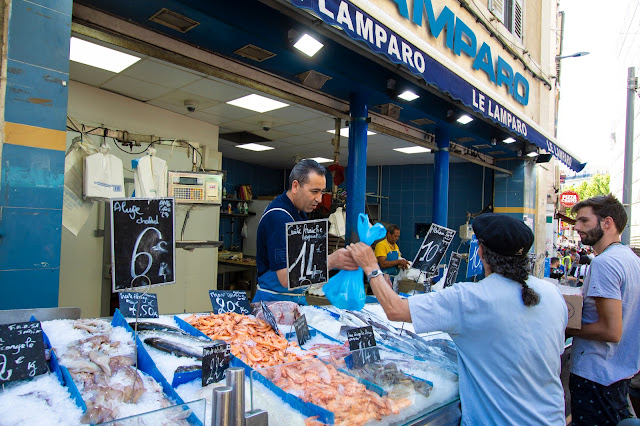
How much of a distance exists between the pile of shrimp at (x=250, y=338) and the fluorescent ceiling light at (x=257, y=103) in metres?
4.05

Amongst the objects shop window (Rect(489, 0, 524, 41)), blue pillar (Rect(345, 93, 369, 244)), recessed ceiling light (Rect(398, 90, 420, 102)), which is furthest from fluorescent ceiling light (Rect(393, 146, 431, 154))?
blue pillar (Rect(345, 93, 369, 244))

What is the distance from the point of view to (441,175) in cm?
769

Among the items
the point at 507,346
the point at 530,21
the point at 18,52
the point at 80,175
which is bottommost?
the point at 507,346

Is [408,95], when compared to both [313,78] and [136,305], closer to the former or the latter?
[313,78]

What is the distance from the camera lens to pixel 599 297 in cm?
238

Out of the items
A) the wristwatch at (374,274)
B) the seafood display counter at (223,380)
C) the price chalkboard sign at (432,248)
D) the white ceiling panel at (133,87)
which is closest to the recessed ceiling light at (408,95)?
the price chalkboard sign at (432,248)

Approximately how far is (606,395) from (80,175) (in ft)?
15.6

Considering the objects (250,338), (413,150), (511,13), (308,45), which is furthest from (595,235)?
(511,13)

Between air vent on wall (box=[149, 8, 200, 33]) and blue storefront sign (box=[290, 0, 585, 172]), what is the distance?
1.29 meters

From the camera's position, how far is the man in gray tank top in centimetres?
236

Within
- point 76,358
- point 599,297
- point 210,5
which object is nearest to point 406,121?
point 210,5

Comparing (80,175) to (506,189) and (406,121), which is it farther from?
(506,189)

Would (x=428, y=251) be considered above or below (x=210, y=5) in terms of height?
below

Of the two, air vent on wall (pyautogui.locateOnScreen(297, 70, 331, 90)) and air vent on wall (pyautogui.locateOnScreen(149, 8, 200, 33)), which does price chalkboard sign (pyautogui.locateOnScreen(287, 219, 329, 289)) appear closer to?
air vent on wall (pyautogui.locateOnScreen(149, 8, 200, 33))
